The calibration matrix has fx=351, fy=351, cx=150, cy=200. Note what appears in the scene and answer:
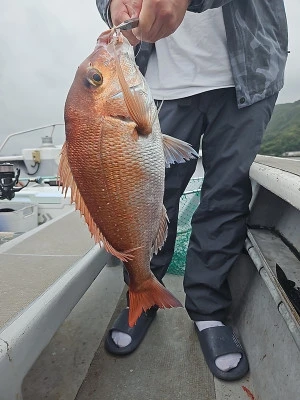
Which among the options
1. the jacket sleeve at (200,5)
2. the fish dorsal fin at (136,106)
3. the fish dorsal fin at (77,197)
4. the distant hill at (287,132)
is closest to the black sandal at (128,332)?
the fish dorsal fin at (77,197)

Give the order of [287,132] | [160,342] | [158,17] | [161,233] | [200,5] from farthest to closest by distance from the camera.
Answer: [287,132], [160,342], [161,233], [200,5], [158,17]

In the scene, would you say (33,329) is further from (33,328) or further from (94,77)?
(94,77)

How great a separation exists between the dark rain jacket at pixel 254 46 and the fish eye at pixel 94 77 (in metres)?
0.70

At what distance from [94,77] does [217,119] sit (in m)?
0.73

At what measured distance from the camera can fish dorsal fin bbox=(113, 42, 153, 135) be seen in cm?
110

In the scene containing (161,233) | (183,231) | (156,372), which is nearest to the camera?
(161,233)

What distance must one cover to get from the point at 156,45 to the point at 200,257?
106cm

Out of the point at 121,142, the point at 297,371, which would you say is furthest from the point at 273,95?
the point at 297,371

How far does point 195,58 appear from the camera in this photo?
63.7 inches

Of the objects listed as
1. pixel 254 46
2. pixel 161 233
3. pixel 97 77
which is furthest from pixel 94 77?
pixel 254 46

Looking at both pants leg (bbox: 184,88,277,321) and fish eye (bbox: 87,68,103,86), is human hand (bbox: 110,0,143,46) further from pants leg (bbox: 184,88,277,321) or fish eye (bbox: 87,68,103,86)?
pants leg (bbox: 184,88,277,321)

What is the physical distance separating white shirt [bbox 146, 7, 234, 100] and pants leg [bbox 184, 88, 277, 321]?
69mm

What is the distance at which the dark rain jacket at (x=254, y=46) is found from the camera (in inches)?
60.8

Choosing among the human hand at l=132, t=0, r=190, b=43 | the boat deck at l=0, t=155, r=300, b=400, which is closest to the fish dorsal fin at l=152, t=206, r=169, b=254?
the boat deck at l=0, t=155, r=300, b=400
